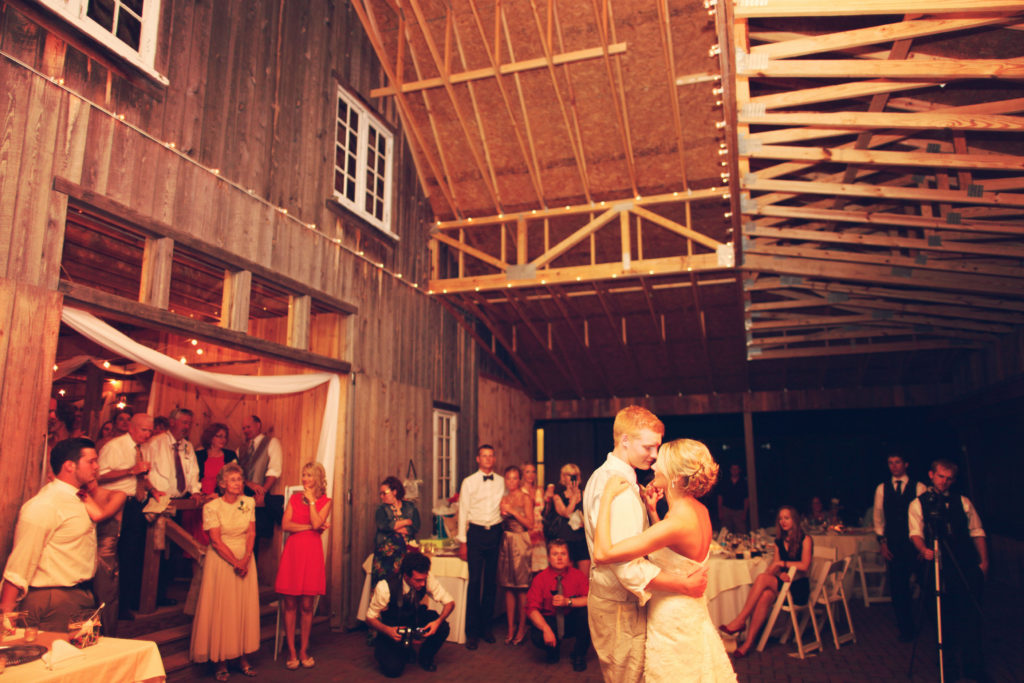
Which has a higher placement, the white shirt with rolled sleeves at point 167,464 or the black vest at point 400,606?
the white shirt with rolled sleeves at point 167,464

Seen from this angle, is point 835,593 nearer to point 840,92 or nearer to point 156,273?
point 840,92

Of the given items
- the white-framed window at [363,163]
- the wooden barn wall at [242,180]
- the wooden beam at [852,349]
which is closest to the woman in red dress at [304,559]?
the wooden barn wall at [242,180]

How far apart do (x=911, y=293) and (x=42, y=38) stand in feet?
28.4

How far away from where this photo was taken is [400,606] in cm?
520

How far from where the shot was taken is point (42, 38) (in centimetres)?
398

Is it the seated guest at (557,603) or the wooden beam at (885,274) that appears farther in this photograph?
the wooden beam at (885,274)

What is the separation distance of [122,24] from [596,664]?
5884mm

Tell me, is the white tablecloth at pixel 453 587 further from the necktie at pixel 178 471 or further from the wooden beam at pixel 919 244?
the wooden beam at pixel 919 244

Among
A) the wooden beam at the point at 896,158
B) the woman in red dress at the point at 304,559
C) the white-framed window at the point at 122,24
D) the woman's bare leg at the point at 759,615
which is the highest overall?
the white-framed window at the point at 122,24

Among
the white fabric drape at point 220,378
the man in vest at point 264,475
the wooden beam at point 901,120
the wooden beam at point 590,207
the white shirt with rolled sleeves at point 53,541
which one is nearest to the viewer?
the white shirt with rolled sleeves at point 53,541

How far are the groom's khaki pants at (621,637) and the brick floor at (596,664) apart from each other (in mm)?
2632

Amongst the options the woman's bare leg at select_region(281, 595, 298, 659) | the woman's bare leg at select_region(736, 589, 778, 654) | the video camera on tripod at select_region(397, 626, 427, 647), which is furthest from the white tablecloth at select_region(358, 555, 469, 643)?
the woman's bare leg at select_region(736, 589, 778, 654)

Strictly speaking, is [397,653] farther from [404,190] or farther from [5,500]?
[404,190]

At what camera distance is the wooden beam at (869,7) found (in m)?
4.03
